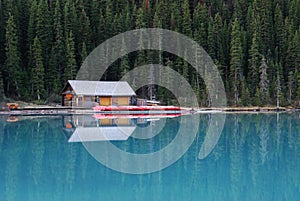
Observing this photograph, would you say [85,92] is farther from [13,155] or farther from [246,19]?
[246,19]

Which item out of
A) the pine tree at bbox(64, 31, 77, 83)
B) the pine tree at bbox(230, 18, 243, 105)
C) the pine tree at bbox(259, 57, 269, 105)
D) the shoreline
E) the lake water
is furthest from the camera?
the pine tree at bbox(230, 18, 243, 105)

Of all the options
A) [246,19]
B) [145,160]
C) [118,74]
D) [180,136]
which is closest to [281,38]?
[246,19]

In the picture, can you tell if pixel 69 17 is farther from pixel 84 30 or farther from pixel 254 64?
pixel 254 64

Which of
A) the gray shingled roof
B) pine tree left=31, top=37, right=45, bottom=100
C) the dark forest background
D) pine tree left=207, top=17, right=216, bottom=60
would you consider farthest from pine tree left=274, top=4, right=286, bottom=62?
pine tree left=31, top=37, right=45, bottom=100

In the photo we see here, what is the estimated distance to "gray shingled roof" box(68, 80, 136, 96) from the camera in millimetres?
44031

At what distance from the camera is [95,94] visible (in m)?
44.2

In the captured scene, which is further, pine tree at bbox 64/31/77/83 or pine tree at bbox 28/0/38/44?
pine tree at bbox 28/0/38/44

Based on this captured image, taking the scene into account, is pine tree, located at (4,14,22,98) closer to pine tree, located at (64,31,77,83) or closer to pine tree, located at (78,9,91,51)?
pine tree, located at (64,31,77,83)

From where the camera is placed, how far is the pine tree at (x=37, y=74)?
46531 millimetres

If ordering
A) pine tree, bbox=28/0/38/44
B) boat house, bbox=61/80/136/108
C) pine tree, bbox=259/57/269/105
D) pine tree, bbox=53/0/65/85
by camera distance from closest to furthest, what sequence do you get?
boat house, bbox=61/80/136/108 < pine tree, bbox=259/57/269/105 < pine tree, bbox=53/0/65/85 < pine tree, bbox=28/0/38/44

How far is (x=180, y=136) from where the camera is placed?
74.5 feet

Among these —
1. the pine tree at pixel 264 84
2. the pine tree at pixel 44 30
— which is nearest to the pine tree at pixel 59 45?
the pine tree at pixel 44 30

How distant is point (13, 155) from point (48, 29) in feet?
127

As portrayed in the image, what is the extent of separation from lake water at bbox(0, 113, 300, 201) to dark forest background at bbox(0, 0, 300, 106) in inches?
1055
